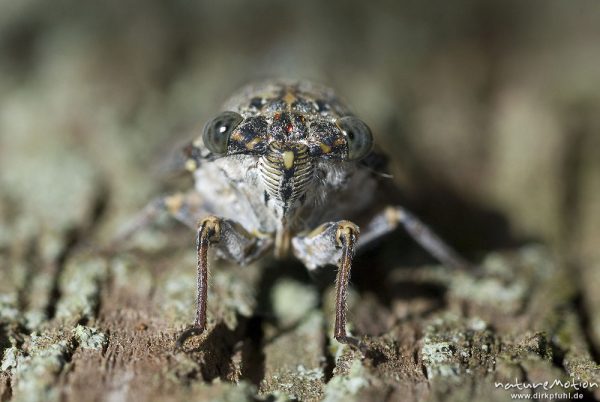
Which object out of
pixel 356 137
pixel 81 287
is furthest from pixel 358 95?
pixel 81 287

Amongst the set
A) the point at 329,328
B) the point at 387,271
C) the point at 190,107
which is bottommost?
the point at 329,328

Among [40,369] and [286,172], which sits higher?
[286,172]

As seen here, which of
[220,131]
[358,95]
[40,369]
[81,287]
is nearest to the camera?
[40,369]

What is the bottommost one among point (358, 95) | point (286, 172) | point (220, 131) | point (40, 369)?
point (40, 369)

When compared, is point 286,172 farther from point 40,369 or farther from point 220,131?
point 40,369

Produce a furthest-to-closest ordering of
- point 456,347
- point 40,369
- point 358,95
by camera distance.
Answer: point 358,95 → point 456,347 → point 40,369

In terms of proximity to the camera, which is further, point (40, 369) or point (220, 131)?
point (220, 131)

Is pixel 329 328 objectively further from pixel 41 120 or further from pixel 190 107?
pixel 41 120

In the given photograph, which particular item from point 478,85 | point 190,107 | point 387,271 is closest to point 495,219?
point 387,271

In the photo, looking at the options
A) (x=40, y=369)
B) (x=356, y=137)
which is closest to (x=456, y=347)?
(x=356, y=137)
